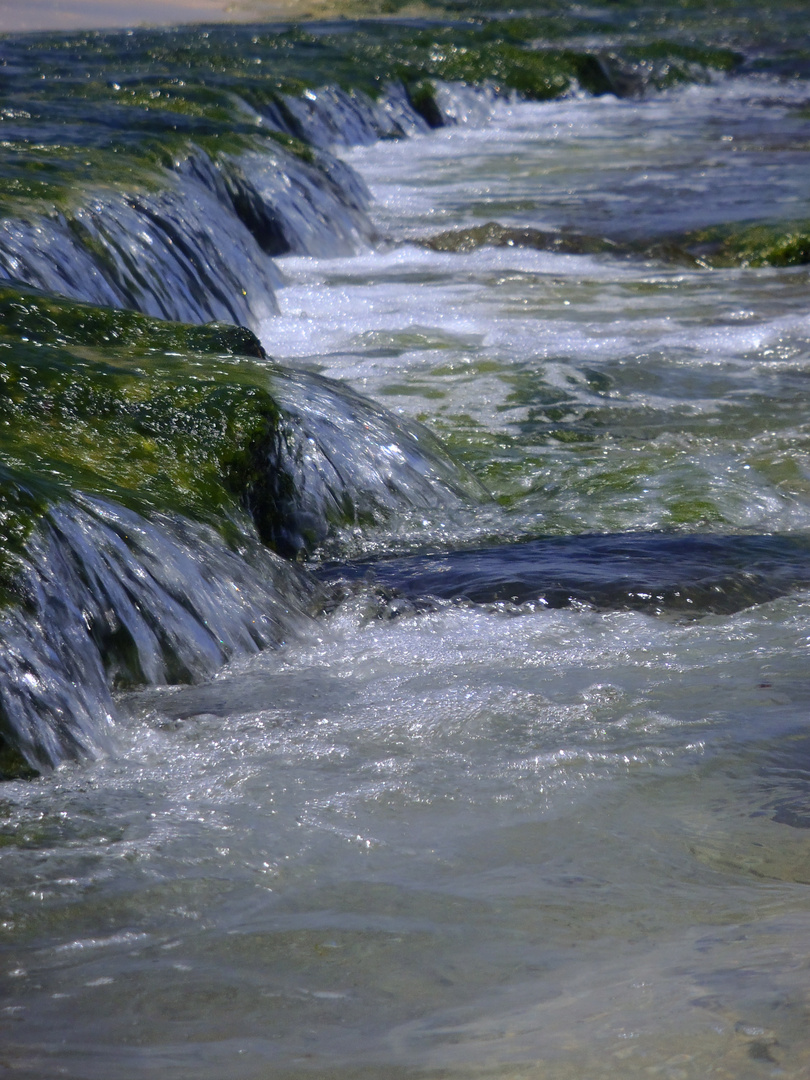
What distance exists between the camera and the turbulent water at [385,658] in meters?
1.90

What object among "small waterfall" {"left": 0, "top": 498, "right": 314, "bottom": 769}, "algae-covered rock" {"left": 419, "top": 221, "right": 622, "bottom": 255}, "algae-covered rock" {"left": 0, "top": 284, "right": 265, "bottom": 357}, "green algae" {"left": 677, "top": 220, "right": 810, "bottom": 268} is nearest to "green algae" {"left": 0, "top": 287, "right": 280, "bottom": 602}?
"algae-covered rock" {"left": 0, "top": 284, "right": 265, "bottom": 357}

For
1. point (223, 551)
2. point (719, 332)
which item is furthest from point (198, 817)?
point (719, 332)

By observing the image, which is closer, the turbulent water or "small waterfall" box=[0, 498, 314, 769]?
the turbulent water

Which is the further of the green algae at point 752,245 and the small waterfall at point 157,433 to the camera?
the green algae at point 752,245

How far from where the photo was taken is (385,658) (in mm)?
3488

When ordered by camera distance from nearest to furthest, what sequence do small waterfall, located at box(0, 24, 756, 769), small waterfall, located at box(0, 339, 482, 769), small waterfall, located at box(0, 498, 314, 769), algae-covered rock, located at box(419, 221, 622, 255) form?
small waterfall, located at box(0, 498, 314, 769) → small waterfall, located at box(0, 339, 482, 769) → small waterfall, located at box(0, 24, 756, 769) → algae-covered rock, located at box(419, 221, 622, 255)

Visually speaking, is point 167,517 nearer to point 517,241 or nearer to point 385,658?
point 385,658

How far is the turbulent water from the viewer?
6.23 ft

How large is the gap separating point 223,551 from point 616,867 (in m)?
1.88

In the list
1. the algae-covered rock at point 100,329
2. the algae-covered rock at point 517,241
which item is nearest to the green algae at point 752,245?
the algae-covered rock at point 517,241

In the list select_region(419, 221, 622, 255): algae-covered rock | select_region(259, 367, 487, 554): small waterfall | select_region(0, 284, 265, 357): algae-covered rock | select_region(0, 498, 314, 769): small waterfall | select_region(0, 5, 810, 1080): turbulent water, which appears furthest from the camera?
select_region(419, 221, 622, 255): algae-covered rock

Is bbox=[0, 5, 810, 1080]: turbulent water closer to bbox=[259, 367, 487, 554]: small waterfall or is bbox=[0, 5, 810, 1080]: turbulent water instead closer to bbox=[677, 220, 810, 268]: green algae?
bbox=[259, 367, 487, 554]: small waterfall

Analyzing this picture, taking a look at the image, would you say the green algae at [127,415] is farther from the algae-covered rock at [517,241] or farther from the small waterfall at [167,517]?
the algae-covered rock at [517,241]

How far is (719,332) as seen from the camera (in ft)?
25.5
